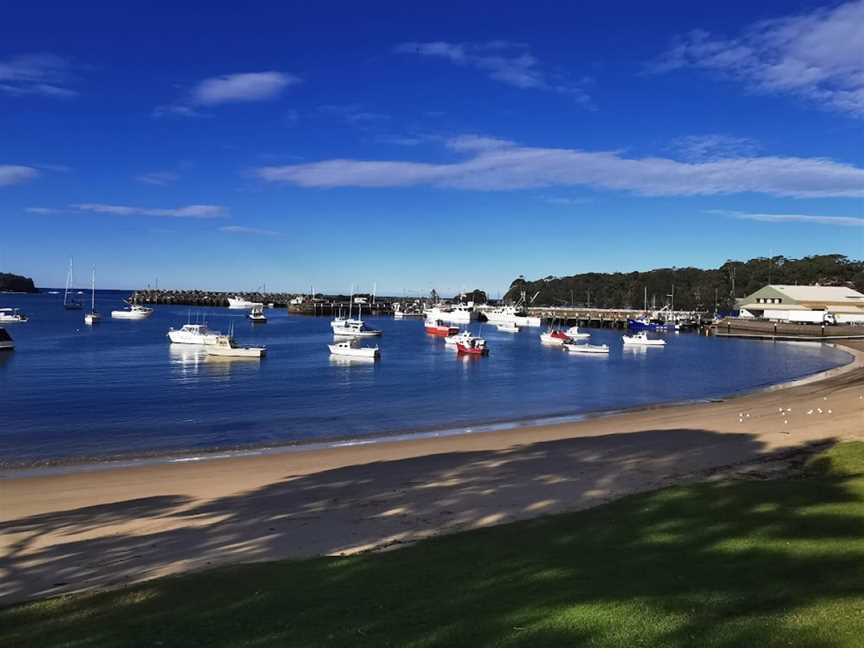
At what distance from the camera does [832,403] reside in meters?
35.8

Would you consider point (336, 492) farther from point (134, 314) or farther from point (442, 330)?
point (134, 314)

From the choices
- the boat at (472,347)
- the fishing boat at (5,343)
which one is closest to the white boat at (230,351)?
the fishing boat at (5,343)

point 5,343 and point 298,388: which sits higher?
point 5,343

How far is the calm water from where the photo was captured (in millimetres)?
30375

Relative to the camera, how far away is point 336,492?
59.2ft

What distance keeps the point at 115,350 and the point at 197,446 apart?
1987 inches

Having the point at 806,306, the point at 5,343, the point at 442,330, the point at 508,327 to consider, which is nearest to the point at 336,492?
the point at 5,343

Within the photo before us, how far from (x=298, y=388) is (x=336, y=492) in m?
29.2

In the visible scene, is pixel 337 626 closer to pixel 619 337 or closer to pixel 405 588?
pixel 405 588

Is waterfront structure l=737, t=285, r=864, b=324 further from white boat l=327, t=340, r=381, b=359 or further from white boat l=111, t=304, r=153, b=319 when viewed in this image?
white boat l=111, t=304, r=153, b=319

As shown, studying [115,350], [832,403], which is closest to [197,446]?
[832,403]

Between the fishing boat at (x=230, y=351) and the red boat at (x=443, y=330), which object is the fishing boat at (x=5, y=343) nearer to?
the fishing boat at (x=230, y=351)

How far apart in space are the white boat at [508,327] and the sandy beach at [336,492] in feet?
339

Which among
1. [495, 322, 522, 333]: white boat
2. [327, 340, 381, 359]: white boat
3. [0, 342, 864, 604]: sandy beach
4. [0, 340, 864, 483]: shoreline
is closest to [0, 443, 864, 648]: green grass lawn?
[0, 342, 864, 604]: sandy beach
